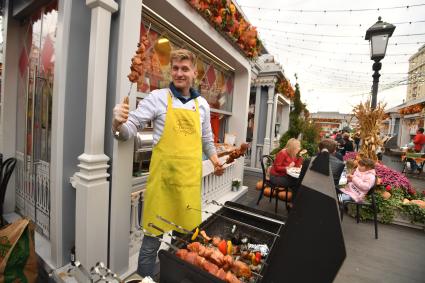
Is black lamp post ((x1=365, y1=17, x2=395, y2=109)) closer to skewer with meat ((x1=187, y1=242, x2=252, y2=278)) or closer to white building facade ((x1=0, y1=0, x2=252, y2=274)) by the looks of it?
white building facade ((x1=0, y1=0, x2=252, y2=274))

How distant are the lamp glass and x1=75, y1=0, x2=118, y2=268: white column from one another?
5.63 m

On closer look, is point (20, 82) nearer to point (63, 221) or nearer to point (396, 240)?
point (63, 221)

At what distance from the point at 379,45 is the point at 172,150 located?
5.75 meters

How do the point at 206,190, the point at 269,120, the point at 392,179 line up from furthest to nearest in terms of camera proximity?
the point at 269,120, the point at 392,179, the point at 206,190

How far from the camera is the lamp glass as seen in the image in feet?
16.1

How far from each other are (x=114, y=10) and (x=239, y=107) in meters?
3.69

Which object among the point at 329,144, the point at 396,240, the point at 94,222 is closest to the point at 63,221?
the point at 94,222

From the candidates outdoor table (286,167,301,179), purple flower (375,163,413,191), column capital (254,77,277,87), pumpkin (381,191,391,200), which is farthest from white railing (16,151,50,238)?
column capital (254,77,277,87)

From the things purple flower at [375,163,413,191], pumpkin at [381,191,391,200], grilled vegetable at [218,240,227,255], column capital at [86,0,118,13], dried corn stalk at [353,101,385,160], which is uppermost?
column capital at [86,0,118,13]

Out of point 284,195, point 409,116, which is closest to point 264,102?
point 284,195

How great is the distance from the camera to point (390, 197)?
15.4 feet

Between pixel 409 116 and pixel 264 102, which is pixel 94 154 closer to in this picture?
pixel 264 102

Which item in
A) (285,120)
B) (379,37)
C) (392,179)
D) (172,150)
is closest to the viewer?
(172,150)

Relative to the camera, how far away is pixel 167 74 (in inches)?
132
